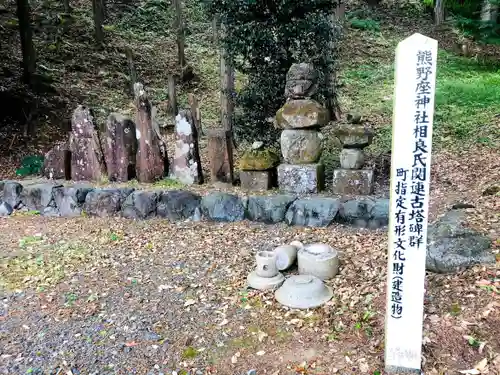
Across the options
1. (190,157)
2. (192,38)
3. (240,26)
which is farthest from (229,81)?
(192,38)

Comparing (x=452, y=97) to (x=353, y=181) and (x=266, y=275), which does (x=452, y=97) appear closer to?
(x=353, y=181)

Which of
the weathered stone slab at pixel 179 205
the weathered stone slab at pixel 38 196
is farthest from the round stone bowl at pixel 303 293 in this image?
the weathered stone slab at pixel 38 196

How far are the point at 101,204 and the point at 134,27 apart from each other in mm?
11850

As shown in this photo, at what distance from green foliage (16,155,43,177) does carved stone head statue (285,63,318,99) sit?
14.2ft

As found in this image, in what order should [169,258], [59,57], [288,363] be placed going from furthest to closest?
[59,57] < [169,258] < [288,363]

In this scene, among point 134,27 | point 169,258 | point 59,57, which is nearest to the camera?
point 169,258

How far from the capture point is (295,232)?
17.3 feet

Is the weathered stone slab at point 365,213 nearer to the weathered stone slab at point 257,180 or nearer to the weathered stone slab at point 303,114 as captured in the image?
the weathered stone slab at point 303,114

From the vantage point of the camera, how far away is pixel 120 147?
22.5ft

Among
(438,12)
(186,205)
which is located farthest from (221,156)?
(438,12)

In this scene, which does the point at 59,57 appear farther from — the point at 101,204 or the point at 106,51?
the point at 101,204

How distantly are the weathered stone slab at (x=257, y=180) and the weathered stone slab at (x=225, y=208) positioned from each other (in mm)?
650

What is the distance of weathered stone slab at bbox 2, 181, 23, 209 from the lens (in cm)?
650

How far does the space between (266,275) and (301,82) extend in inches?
112
